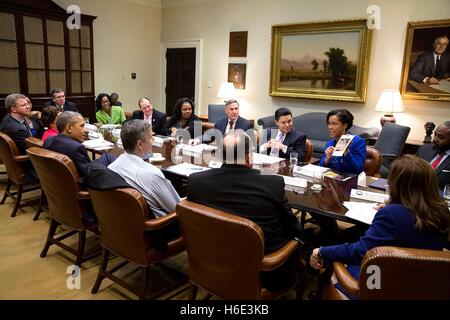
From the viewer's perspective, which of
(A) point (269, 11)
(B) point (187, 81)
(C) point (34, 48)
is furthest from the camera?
(B) point (187, 81)

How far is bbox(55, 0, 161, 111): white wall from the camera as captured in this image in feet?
22.5

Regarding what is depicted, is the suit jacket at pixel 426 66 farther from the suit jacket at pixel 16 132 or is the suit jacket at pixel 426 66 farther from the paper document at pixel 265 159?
the suit jacket at pixel 16 132

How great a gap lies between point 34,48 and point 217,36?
326 centimetres

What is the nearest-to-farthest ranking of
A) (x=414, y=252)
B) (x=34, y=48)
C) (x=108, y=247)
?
(x=414, y=252)
(x=108, y=247)
(x=34, y=48)

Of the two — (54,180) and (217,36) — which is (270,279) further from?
(217,36)

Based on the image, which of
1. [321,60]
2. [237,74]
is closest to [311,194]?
[321,60]

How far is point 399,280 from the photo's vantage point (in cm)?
123

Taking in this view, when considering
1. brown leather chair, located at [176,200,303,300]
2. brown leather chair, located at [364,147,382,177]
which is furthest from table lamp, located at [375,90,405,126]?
brown leather chair, located at [176,200,303,300]

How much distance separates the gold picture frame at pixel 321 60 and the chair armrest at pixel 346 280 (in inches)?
169

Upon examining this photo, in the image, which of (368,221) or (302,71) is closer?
(368,221)

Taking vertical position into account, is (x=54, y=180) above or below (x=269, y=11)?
below

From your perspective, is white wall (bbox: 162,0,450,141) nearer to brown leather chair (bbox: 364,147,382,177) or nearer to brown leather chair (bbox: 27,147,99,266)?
brown leather chair (bbox: 364,147,382,177)

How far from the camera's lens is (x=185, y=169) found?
2543 millimetres

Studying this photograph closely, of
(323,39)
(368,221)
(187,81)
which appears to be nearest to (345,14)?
(323,39)
